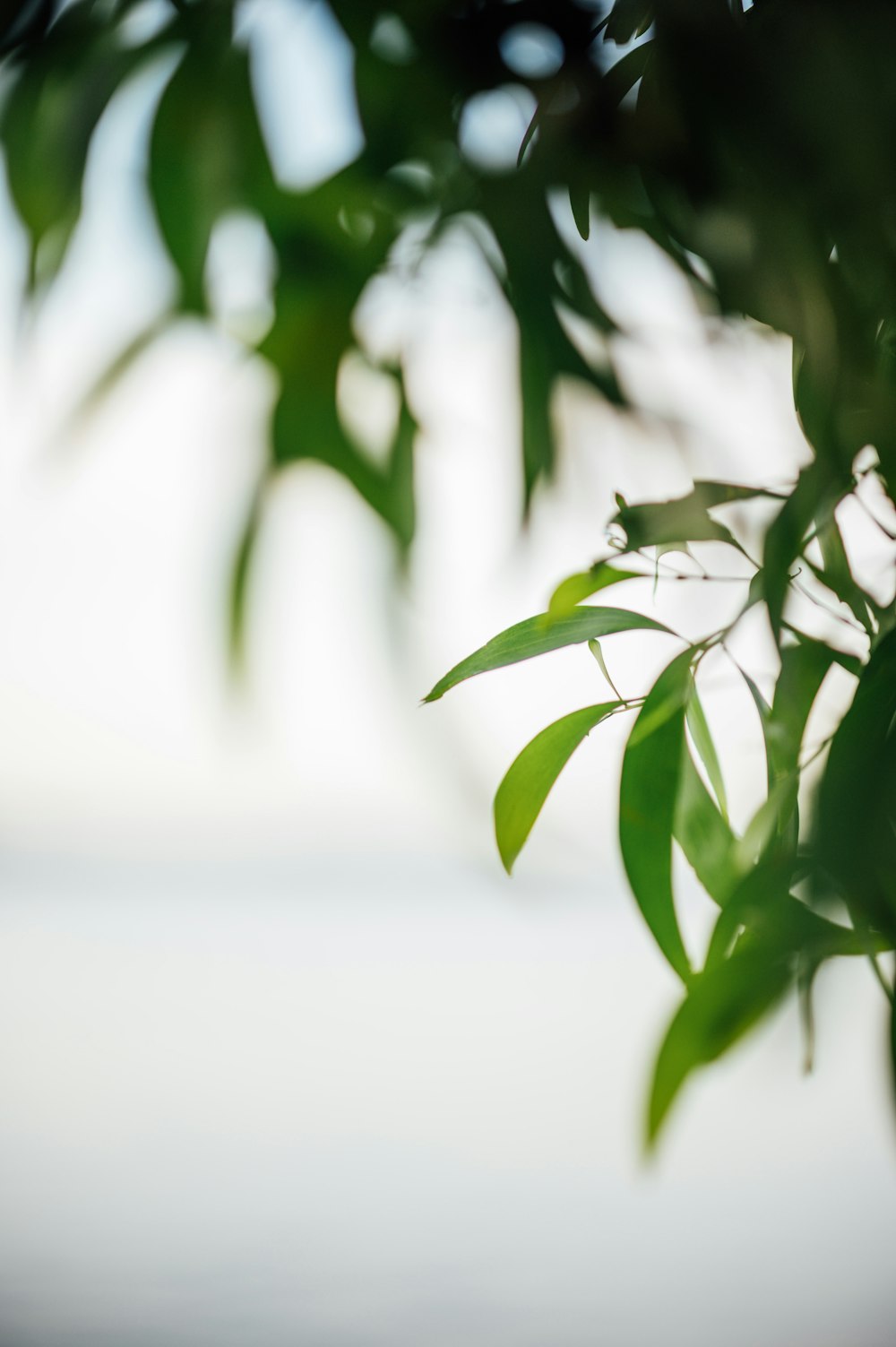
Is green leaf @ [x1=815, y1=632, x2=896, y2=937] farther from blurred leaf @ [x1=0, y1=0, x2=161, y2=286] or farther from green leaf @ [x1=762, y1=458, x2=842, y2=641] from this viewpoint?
blurred leaf @ [x1=0, y1=0, x2=161, y2=286]

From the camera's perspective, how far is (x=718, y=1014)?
195mm

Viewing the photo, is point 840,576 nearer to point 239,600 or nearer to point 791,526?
point 791,526

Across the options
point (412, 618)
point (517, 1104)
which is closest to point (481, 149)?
point (412, 618)

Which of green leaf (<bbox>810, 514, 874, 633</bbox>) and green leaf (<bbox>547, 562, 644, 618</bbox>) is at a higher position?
green leaf (<bbox>547, 562, 644, 618</bbox>)

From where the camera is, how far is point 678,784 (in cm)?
31

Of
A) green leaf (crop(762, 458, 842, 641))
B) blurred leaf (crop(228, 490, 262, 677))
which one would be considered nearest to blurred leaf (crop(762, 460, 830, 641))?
green leaf (crop(762, 458, 842, 641))

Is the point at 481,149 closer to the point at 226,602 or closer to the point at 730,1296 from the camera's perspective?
the point at 226,602

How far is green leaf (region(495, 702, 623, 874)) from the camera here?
30 centimetres

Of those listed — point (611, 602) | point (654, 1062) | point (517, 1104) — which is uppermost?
point (611, 602)

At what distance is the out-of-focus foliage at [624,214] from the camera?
19cm

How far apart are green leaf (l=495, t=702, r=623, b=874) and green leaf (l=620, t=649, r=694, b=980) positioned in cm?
2

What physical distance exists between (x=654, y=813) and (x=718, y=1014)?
110 mm

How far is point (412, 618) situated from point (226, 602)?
33 mm

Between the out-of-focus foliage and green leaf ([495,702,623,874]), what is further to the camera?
green leaf ([495,702,623,874])
